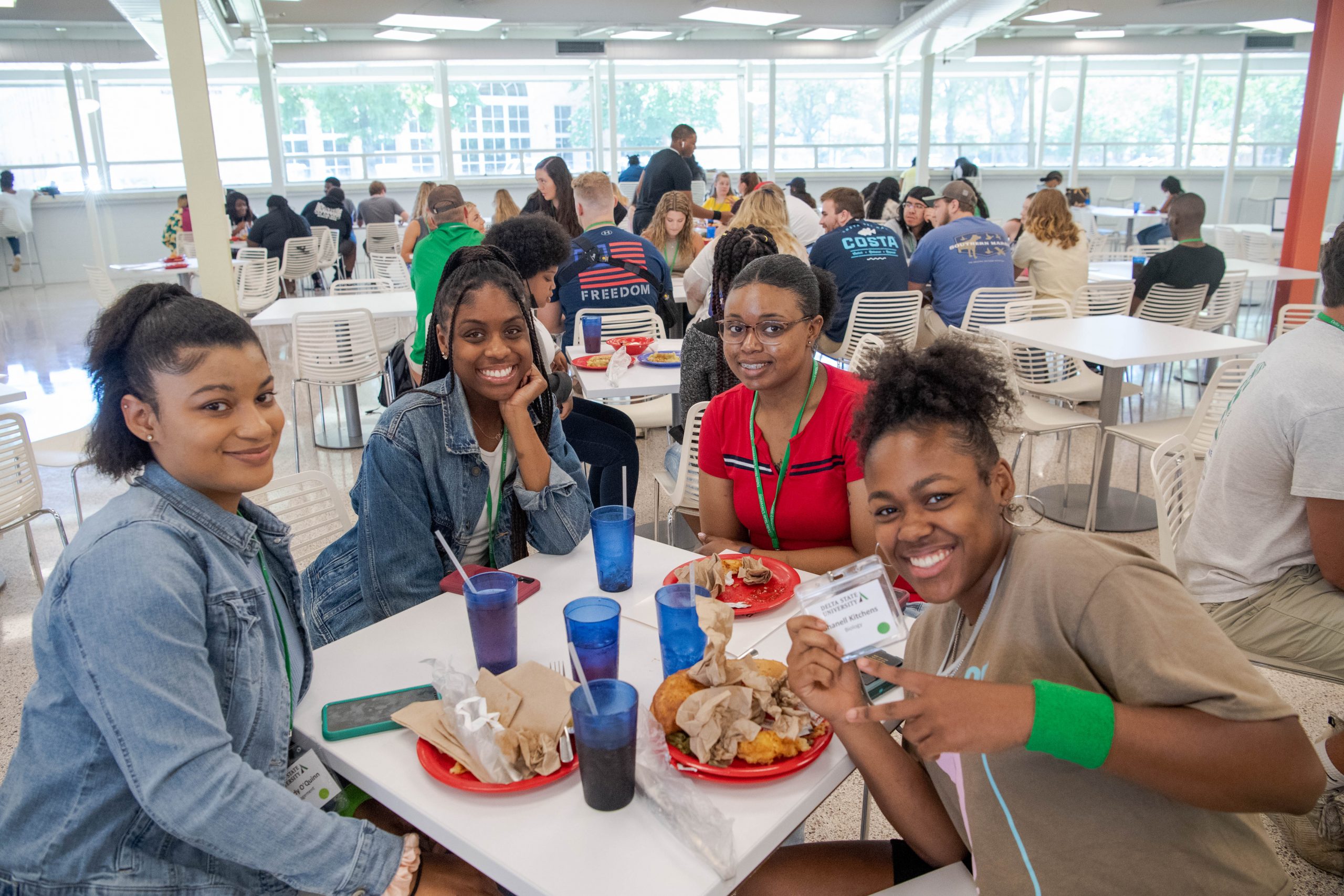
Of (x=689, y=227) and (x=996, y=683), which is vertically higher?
(x=689, y=227)

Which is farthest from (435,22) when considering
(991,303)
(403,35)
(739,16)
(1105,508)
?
(1105,508)

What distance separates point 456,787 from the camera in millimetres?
1160

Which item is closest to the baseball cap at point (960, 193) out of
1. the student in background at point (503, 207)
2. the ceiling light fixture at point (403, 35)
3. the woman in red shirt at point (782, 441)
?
the student in background at point (503, 207)

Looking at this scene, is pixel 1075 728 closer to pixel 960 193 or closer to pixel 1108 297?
pixel 1108 297

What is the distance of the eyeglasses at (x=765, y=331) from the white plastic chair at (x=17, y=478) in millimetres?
2559

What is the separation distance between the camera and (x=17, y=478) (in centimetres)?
318

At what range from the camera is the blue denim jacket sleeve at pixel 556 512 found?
1.92 m

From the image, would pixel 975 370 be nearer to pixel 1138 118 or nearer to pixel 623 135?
pixel 623 135

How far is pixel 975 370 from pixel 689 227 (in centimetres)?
573

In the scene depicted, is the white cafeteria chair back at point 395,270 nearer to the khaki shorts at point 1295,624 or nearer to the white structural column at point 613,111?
the white structural column at point 613,111

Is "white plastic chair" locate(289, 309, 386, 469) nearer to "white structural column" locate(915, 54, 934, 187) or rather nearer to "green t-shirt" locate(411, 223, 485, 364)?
"green t-shirt" locate(411, 223, 485, 364)

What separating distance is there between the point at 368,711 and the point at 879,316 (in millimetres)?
4493

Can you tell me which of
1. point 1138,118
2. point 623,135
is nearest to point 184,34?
point 623,135

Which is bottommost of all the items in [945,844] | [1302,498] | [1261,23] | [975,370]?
[945,844]
